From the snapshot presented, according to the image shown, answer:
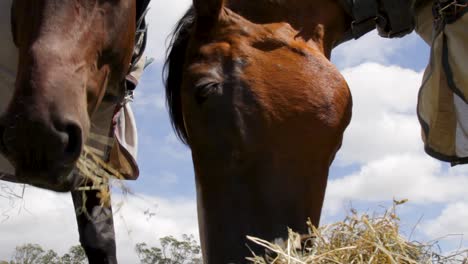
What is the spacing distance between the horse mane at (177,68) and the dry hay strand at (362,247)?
149 centimetres

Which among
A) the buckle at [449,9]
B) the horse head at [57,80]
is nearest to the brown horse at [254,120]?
the buckle at [449,9]

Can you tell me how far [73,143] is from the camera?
1765mm

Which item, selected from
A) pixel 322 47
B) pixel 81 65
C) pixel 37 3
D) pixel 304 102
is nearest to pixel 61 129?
pixel 81 65

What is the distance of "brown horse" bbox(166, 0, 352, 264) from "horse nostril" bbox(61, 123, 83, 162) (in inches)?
42.7

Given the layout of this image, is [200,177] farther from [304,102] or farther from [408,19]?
[408,19]

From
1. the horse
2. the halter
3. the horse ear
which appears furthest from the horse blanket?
the horse

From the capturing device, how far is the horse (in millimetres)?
1712

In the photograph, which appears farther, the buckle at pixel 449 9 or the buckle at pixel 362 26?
the buckle at pixel 362 26

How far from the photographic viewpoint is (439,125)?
322cm

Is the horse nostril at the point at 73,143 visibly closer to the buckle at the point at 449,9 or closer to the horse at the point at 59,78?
the horse at the point at 59,78

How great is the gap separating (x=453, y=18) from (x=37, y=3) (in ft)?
6.43

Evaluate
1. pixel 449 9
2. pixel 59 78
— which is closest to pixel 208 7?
pixel 449 9

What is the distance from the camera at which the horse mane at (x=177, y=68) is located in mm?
3322

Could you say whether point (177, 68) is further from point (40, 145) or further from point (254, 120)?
point (40, 145)
